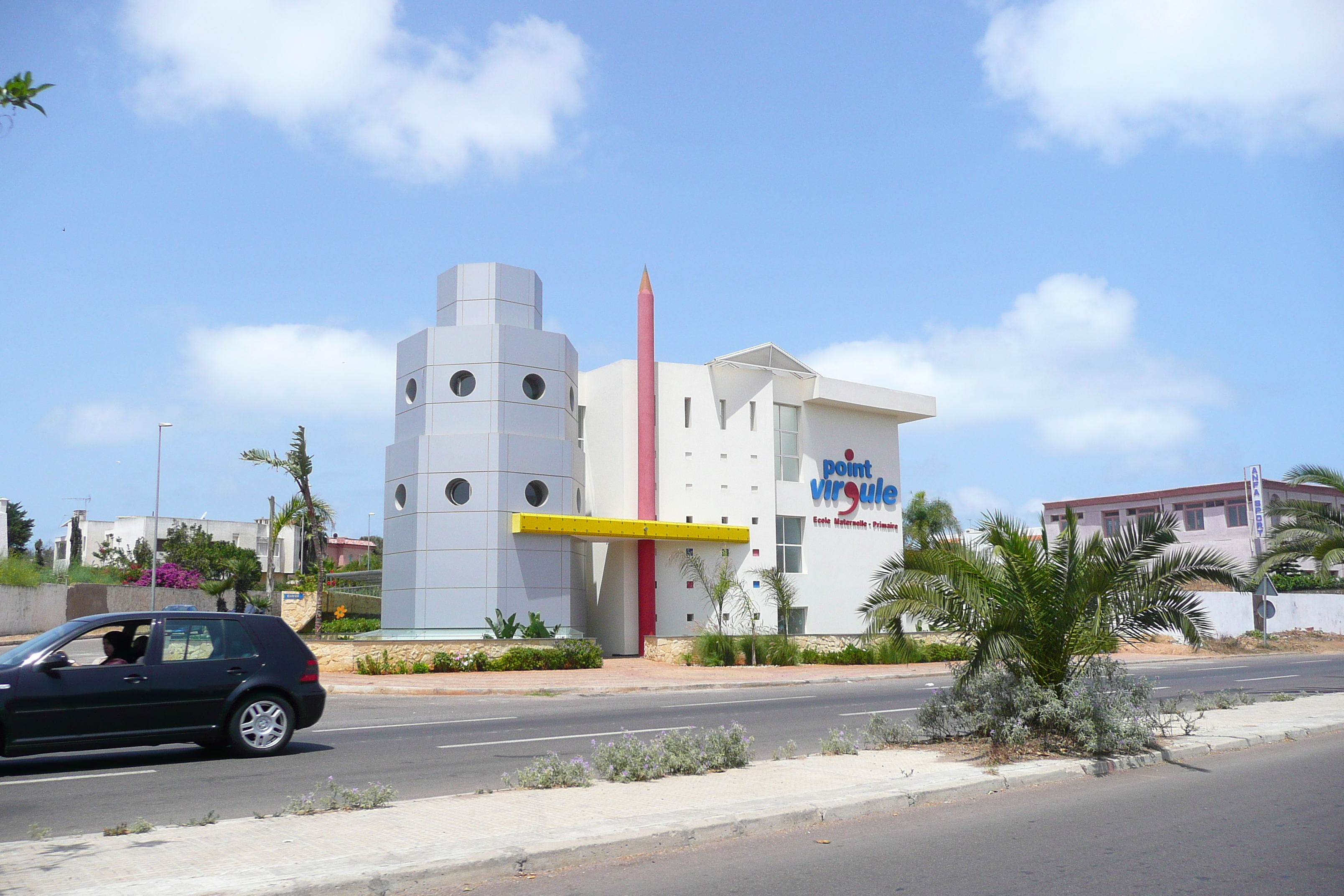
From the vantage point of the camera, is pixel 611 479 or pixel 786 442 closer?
pixel 611 479

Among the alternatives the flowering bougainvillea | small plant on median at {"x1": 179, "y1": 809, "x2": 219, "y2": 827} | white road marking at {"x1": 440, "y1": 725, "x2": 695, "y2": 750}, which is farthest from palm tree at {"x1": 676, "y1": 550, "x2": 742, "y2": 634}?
the flowering bougainvillea

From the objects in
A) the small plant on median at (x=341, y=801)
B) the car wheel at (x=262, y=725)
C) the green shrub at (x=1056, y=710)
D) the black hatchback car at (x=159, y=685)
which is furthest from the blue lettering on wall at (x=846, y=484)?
the small plant on median at (x=341, y=801)

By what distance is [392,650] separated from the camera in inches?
1028

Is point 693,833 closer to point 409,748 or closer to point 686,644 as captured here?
point 409,748

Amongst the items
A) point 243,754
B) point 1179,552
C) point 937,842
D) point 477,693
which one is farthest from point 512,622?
point 937,842

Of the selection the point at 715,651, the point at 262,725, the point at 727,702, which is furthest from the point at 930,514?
the point at 262,725

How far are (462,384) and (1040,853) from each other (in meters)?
25.0

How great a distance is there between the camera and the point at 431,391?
29.5m

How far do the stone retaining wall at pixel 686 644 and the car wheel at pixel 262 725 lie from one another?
→ 19.5 meters

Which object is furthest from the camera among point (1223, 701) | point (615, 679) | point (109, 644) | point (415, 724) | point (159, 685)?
point (615, 679)

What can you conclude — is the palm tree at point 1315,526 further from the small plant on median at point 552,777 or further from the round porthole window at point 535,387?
the round porthole window at point 535,387

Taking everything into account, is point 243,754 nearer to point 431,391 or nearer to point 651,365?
point 431,391

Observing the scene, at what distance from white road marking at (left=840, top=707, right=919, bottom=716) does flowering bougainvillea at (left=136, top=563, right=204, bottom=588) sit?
4805cm

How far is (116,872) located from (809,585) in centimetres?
3125
